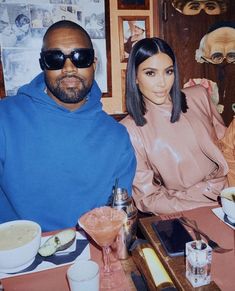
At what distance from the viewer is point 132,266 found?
47.9 inches

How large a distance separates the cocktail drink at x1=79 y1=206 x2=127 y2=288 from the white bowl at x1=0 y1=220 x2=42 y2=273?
0.21m

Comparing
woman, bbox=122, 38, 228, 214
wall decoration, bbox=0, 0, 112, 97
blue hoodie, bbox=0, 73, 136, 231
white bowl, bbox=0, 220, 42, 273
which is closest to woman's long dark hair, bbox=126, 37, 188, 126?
woman, bbox=122, 38, 228, 214

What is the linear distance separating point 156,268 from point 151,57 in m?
1.42

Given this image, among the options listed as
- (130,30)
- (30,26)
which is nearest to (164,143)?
(130,30)

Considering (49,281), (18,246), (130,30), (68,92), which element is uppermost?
(130,30)

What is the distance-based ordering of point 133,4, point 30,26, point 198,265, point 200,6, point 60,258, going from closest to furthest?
point 198,265
point 60,258
point 30,26
point 133,4
point 200,6

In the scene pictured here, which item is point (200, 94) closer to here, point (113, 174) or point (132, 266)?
point (113, 174)

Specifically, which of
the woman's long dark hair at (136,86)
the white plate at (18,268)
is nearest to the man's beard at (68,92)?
the woman's long dark hair at (136,86)

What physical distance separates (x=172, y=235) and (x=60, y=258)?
1.62ft

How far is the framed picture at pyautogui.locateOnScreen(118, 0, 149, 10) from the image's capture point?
2992mm

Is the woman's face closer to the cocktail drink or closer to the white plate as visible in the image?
the cocktail drink

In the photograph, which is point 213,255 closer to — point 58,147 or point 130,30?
point 58,147

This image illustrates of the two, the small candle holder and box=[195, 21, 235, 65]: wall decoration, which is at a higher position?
box=[195, 21, 235, 65]: wall decoration

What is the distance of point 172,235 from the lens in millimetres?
1324
